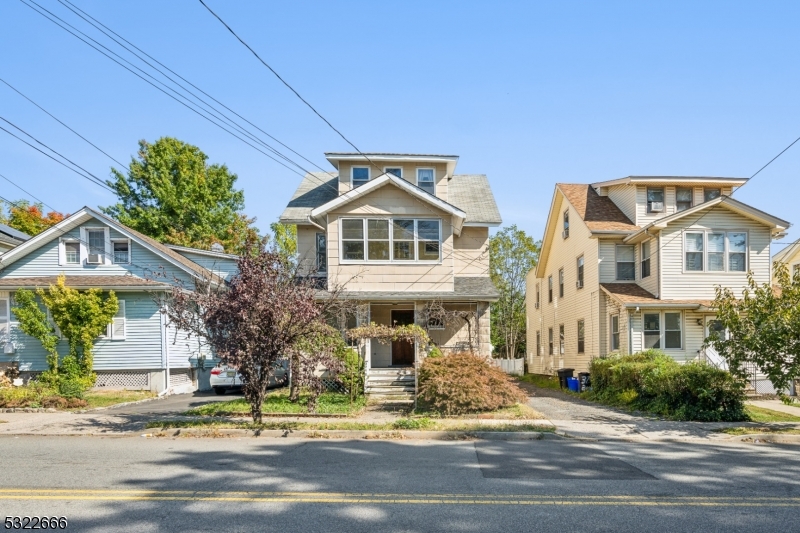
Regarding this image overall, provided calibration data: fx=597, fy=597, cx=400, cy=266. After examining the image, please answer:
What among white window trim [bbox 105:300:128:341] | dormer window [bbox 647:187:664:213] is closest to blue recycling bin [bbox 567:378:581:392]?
dormer window [bbox 647:187:664:213]

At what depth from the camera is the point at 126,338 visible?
22359 mm

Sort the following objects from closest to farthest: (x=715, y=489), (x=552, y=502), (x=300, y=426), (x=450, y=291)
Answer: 1. (x=552, y=502)
2. (x=715, y=489)
3. (x=300, y=426)
4. (x=450, y=291)

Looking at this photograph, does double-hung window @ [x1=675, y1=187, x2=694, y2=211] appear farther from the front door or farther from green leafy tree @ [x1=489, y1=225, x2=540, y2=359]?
green leafy tree @ [x1=489, y1=225, x2=540, y2=359]

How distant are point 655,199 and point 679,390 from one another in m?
11.6

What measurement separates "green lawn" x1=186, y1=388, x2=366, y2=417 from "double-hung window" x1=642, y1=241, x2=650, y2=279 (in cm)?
1307

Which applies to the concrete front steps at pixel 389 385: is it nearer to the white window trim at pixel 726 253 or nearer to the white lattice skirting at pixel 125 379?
the white lattice skirting at pixel 125 379

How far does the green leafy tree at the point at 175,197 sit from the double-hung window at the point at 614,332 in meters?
27.0

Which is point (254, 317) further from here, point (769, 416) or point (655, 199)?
point (655, 199)

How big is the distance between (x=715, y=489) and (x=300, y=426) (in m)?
8.36

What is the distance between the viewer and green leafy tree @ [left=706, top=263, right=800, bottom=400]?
13.4 meters

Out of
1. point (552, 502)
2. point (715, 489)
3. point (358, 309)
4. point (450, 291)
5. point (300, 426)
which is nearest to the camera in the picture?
point (552, 502)

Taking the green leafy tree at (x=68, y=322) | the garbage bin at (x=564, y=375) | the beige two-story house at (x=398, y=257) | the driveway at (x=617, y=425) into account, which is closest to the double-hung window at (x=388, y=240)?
the beige two-story house at (x=398, y=257)

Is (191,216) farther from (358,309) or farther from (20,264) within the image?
(358,309)

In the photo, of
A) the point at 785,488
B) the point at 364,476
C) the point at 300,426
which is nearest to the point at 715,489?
the point at 785,488
